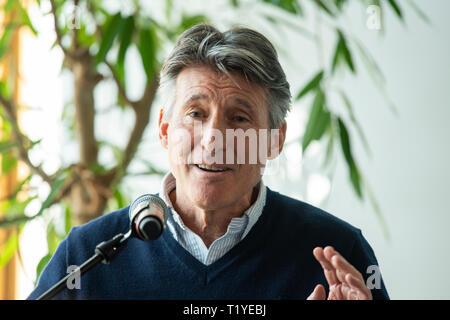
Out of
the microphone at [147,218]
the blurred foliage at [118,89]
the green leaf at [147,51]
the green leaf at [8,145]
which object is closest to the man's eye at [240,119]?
the microphone at [147,218]

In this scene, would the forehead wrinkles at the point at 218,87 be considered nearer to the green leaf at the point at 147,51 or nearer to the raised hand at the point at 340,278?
the raised hand at the point at 340,278

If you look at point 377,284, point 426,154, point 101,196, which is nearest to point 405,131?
point 426,154

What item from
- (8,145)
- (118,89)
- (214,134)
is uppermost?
(118,89)

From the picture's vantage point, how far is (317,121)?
1.42 metres

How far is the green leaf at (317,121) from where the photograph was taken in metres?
1.41

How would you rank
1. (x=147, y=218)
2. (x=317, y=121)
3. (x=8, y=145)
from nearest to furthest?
(x=147, y=218) < (x=317, y=121) < (x=8, y=145)

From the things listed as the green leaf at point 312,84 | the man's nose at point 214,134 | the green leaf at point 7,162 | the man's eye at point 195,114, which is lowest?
the man's nose at point 214,134

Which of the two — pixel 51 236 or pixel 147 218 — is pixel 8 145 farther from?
pixel 147 218

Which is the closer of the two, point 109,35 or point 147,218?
point 147,218

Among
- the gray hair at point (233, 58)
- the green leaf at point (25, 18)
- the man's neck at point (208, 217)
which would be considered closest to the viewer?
the gray hair at point (233, 58)

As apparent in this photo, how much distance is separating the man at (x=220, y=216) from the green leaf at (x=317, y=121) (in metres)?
0.31

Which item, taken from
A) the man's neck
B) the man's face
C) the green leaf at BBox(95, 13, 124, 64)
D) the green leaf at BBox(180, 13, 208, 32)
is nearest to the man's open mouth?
the man's face

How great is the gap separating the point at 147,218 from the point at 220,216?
0.35 meters

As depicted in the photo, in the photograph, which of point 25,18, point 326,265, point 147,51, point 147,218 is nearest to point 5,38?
point 25,18
